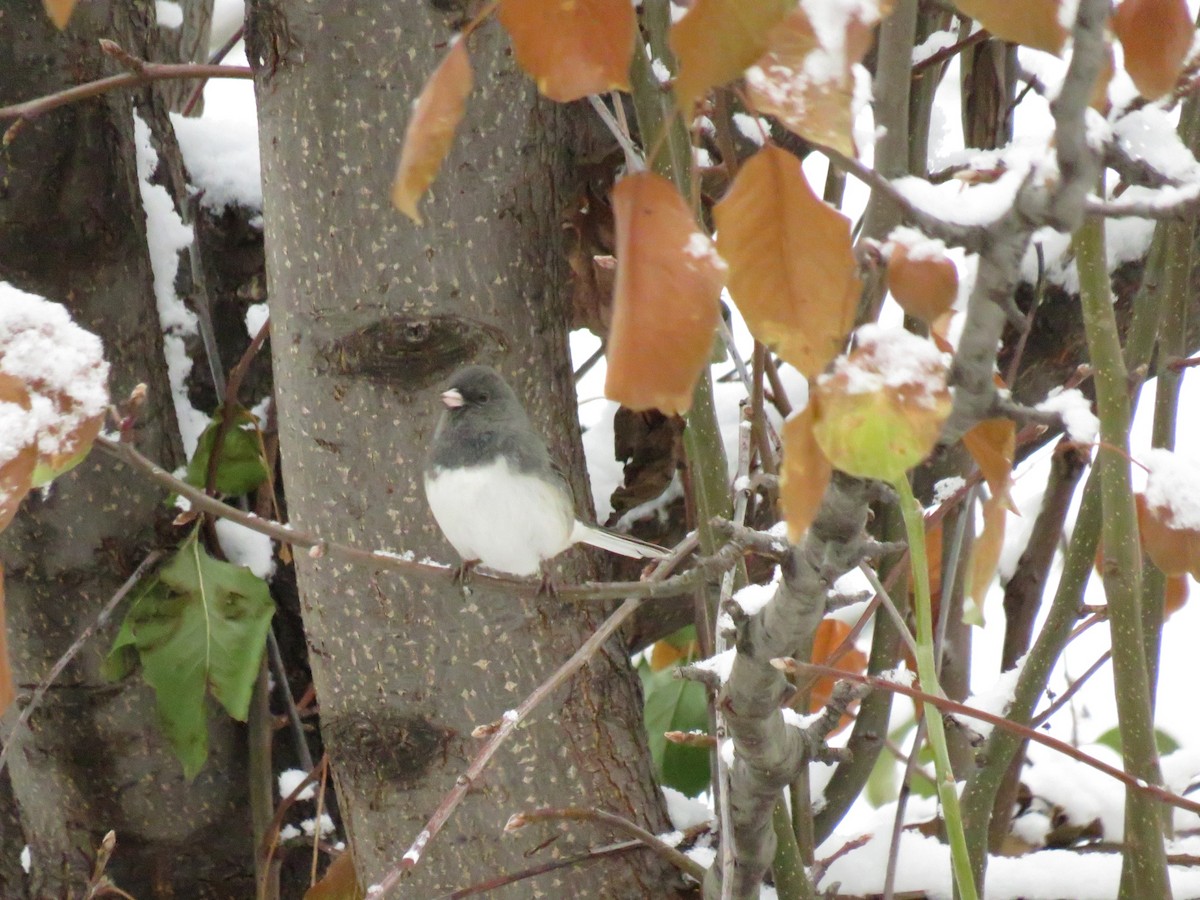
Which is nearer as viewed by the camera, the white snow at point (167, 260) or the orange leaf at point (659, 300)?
the orange leaf at point (659, 300)

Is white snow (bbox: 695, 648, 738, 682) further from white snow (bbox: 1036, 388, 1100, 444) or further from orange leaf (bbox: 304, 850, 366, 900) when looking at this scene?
orange leaf (bbox: 304, 850, 366, 900)

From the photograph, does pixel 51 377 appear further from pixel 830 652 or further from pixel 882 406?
pixel 830 652

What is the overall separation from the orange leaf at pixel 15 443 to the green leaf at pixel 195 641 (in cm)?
75

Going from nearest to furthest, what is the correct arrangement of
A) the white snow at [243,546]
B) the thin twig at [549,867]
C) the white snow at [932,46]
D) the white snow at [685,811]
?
the thin twig at [549,867]
the white snow at [932,46]
the white snow at [685,811]
the white snow at [243,546]

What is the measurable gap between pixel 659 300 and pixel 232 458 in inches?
41.8

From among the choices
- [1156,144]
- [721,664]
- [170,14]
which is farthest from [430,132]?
[170,14]

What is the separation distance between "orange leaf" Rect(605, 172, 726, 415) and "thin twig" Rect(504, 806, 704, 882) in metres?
0.56

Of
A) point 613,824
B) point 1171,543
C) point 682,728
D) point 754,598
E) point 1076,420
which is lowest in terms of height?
point 682,728

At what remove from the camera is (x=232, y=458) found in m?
1.35

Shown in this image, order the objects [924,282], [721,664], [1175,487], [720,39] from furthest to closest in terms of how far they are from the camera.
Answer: [721,664], [1175,487], [924,282], [720,39]

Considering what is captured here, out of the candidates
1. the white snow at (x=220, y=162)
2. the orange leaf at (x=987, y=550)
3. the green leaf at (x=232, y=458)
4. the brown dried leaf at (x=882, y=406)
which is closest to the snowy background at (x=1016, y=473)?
the white snow at (x=220, y=162)

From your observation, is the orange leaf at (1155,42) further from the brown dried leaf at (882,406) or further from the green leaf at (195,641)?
the green leaf at (195,641)

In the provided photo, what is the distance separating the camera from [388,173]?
105 cm

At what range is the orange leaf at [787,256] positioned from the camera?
1.29 feet
